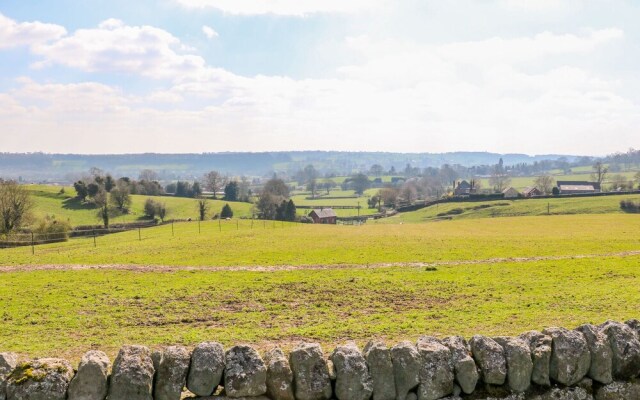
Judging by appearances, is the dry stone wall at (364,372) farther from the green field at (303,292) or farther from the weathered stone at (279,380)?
the green field at (303,292)

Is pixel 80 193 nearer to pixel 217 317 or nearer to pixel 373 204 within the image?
pixel 373 204

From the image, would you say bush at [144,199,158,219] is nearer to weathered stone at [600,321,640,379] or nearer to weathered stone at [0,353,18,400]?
weathered stone at [0,353,18,400]

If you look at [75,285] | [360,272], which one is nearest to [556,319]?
[360,272]

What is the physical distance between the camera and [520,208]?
133875 millimetres

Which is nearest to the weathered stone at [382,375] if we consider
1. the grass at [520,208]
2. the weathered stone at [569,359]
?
the weathered stone at [569,359]

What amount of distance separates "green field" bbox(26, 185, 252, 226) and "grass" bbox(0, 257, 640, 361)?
88.4 m

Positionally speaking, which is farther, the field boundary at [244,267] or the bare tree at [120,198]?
the bare tree at [120,198]

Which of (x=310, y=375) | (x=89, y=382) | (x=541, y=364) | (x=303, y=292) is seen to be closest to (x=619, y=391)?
(x=541, y=364)

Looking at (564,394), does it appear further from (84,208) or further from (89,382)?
(84,208)

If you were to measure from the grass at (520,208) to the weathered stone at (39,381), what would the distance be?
129m

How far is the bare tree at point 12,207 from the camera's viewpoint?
3100 inches

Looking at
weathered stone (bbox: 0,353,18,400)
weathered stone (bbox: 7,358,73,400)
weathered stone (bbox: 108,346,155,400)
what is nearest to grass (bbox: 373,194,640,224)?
weathered stone (bbox: 108,346,155,400)

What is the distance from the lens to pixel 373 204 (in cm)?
19888

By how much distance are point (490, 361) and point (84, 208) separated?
447 ft
